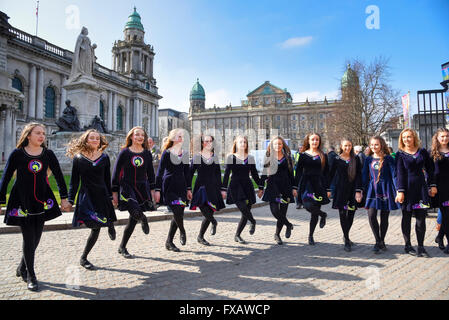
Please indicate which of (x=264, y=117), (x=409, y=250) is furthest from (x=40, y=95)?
(x=264, y=117)

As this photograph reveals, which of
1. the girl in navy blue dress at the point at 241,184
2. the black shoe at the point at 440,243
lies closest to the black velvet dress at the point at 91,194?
the girl in navy blue dress at the point at 241,184

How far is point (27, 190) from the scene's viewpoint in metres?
4.02

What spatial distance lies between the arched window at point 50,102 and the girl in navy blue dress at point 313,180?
144ft

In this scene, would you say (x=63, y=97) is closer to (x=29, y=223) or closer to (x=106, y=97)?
(x=106, y=97)

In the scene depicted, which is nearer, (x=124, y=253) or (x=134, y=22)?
(x=124, y=253)

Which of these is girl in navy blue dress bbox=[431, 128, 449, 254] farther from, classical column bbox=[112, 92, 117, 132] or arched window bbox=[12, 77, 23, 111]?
classical column bbox=[112, 92, 117, 132]

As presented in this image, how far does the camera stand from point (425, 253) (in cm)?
521

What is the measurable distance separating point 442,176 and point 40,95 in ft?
147

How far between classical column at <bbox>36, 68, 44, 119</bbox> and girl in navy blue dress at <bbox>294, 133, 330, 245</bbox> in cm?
4150

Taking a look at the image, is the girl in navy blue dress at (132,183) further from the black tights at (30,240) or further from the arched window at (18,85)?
the arched window at (18,85)

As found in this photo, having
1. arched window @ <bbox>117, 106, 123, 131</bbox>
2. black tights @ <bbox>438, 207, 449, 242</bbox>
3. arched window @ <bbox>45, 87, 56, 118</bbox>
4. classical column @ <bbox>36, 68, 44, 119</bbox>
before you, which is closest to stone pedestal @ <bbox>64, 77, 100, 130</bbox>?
black tights @ <bbox>438, 207, 449, 242</bbox>

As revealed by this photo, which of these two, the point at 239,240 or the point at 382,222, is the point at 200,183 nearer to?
the point at 239,240

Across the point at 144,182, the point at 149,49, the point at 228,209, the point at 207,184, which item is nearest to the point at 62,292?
the point at 144,182
